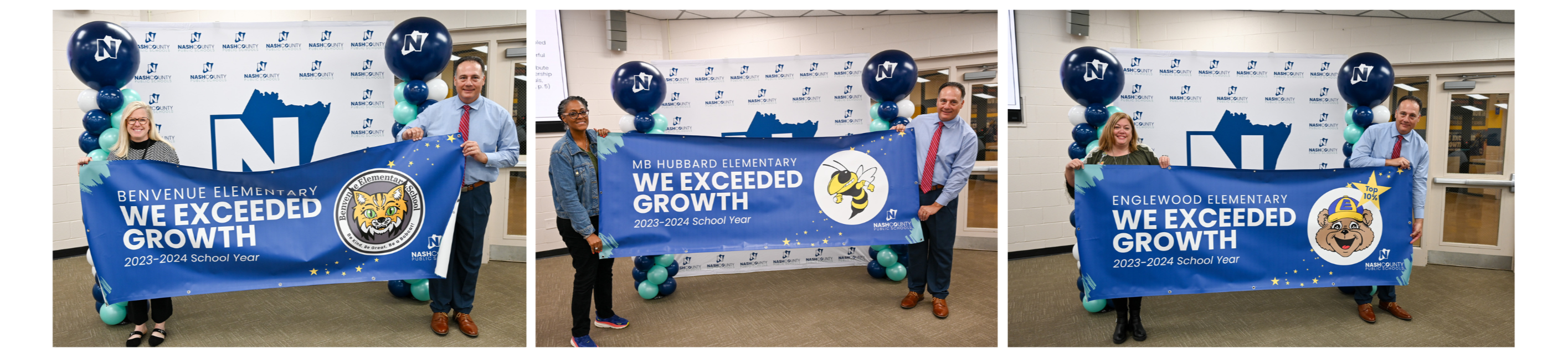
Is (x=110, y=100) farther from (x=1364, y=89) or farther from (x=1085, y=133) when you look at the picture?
(x=1364, y=89)

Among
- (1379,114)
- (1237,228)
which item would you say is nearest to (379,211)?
(1237,228)

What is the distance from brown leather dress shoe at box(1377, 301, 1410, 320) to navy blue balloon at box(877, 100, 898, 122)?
2.52 metres

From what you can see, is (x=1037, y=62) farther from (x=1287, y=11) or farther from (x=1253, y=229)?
(x=1253, y=229)

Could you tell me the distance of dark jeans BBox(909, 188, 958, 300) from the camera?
317cm

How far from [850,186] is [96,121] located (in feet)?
10.1

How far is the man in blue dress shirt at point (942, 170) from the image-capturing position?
307 centimetres

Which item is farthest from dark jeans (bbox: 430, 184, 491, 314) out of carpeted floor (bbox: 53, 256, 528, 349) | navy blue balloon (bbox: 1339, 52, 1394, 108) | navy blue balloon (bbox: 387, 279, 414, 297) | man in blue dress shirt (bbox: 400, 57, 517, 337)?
navy blue balloon (bbox: 1339, 52, 1394, 108)

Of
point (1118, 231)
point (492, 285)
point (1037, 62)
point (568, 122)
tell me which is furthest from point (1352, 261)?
point (492, 285)

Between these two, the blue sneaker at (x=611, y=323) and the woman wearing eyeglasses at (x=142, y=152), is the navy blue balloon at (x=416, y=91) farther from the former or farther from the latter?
the blue sneaker at (x=611, y=323)

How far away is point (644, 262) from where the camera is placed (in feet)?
11.7

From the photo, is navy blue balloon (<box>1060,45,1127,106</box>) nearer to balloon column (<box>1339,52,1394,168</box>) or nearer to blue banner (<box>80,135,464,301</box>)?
balloon column (<box>1339,52,1394,168</box>)

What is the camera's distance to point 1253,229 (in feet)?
9.13

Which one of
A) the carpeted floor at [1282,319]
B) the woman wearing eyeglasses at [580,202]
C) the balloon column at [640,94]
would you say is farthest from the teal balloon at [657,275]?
the carpeted floor at [1282,319]

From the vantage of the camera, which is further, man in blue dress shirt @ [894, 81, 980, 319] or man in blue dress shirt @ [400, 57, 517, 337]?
man in blue dress shirt @ [894, 81, 980, 319]
